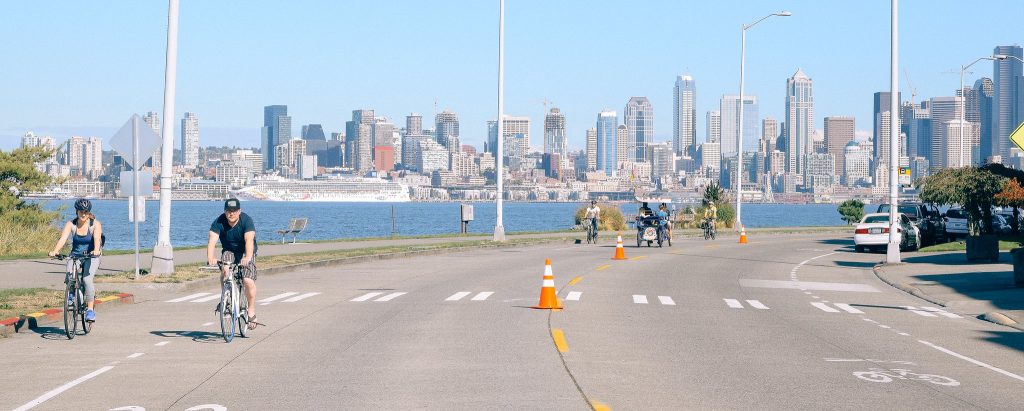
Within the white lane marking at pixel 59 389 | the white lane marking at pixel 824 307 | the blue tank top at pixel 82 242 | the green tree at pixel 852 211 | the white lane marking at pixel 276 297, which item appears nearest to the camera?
the white lane marking at pixel 59 389

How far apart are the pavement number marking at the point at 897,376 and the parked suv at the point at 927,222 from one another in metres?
34.3

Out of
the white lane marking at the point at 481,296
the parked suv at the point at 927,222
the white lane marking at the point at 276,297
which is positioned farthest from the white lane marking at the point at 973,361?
the parked suv at the point at 927,222

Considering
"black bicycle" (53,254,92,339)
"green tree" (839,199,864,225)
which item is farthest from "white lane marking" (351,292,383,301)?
"green tree" (839,199,864,225)

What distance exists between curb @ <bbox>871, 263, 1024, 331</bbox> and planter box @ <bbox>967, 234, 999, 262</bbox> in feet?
7.97

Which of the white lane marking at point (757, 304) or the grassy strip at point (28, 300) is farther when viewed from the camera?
the white lane marking at point (757, 304)

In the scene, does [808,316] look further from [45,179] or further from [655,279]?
[45,179]

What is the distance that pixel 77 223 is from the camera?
16047 mm

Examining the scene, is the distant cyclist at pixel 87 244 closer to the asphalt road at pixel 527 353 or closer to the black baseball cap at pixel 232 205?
the asphalt road at pixel 527 353

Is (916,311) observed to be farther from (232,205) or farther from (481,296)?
(232,205)

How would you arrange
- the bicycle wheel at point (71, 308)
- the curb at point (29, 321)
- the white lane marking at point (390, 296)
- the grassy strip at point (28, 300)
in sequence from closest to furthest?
the bicycle wheel at point (71, 308) → the curb at point (29, 321) → the grassy strip at point (28, 300) → the white lane marking at point (390, 296)

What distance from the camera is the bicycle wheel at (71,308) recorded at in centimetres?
1548

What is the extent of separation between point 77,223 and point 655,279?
1511 centimetres

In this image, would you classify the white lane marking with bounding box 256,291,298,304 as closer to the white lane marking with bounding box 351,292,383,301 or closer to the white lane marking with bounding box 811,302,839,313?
the white lane marking with bounding box 351,292,383,301

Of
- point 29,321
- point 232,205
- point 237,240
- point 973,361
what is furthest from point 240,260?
point 973,361
